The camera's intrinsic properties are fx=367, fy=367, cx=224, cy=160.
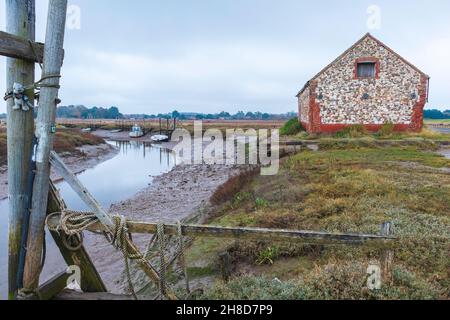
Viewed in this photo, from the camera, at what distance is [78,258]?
199 inches

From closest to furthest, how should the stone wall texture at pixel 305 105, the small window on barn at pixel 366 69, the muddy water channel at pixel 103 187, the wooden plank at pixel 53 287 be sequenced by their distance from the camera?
the wooden plank at pixel 53 287
the muddy water channel at pixel 103 187
the small window on barn at pixel 366 69
the stone wall texture at pixel 305 105

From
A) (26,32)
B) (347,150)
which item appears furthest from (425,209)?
(347,150)

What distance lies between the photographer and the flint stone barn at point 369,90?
28797mm

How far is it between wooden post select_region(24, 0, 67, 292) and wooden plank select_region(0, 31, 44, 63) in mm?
138

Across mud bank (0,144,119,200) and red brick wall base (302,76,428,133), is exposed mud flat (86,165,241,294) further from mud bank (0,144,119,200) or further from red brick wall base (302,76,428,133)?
red brick wall base (302,76,428,133)

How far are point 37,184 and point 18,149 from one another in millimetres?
479

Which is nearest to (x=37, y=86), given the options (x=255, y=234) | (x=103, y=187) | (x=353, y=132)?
(x=255, y=234)

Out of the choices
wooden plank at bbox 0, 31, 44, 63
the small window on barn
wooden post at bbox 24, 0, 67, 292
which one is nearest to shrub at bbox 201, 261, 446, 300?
wooden post at bbox 24, 0, 67, 292

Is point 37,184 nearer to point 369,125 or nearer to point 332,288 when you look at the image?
point 332,288

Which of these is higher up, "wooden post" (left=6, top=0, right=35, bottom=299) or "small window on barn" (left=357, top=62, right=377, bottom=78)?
"small window on barn" (left=357, top=62, right=377, bottom=78)

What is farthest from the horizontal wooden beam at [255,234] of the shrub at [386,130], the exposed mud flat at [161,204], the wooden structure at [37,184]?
the shrub at [386,130]

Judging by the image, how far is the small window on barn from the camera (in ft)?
95.9

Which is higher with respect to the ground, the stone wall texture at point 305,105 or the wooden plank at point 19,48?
the stone wall texture at point 305,105

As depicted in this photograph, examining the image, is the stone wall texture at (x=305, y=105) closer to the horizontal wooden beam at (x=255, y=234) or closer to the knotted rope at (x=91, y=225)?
the horizontal wooden beam at (x=255, y=234)
